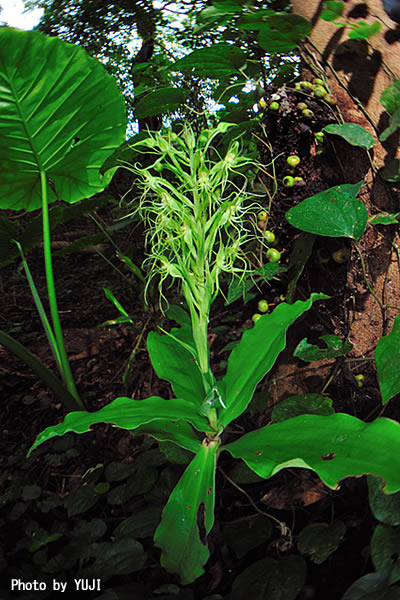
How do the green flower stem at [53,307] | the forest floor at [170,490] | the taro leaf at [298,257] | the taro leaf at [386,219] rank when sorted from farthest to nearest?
the green flower stem at [53,307]
the taro leaf at [298,257]
the taro leaf at [386,219]
the forest floor at [170,490]

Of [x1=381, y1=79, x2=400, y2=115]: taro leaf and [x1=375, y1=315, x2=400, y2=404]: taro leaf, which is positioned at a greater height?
[x1=381, y1=79, x2=400, y2=115]: taro leaf

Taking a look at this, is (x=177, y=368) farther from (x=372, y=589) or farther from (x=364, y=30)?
(x=364, y=30)

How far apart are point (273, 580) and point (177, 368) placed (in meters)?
0.48

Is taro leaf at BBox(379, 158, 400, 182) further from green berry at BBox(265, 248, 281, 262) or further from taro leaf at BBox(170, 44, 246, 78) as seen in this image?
taro leaf at BBox(170, 44, 246, 78)

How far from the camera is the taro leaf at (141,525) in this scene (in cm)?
88

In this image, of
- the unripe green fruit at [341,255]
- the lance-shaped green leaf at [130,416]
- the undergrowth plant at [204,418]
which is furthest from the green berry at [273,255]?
the lance-shaped green leaf at [130,416]

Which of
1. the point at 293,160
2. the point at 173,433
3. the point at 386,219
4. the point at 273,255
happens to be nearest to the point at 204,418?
the point at 173,433

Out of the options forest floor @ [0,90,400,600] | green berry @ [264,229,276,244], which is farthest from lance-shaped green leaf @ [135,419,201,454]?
green berry @ [264,229,276,244]

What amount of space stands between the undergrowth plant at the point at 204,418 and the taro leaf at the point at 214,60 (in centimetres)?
49

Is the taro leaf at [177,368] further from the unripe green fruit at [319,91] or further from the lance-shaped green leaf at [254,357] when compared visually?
the unripe green fruit at [319,91]

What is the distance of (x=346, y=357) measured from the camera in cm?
105

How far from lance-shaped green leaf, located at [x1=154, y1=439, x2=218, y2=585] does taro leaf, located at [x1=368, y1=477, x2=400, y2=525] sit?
11.5 inches

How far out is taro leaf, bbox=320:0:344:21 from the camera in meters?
1.02

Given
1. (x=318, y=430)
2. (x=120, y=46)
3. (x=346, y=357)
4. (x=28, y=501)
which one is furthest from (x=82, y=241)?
(x=120, y=46)
